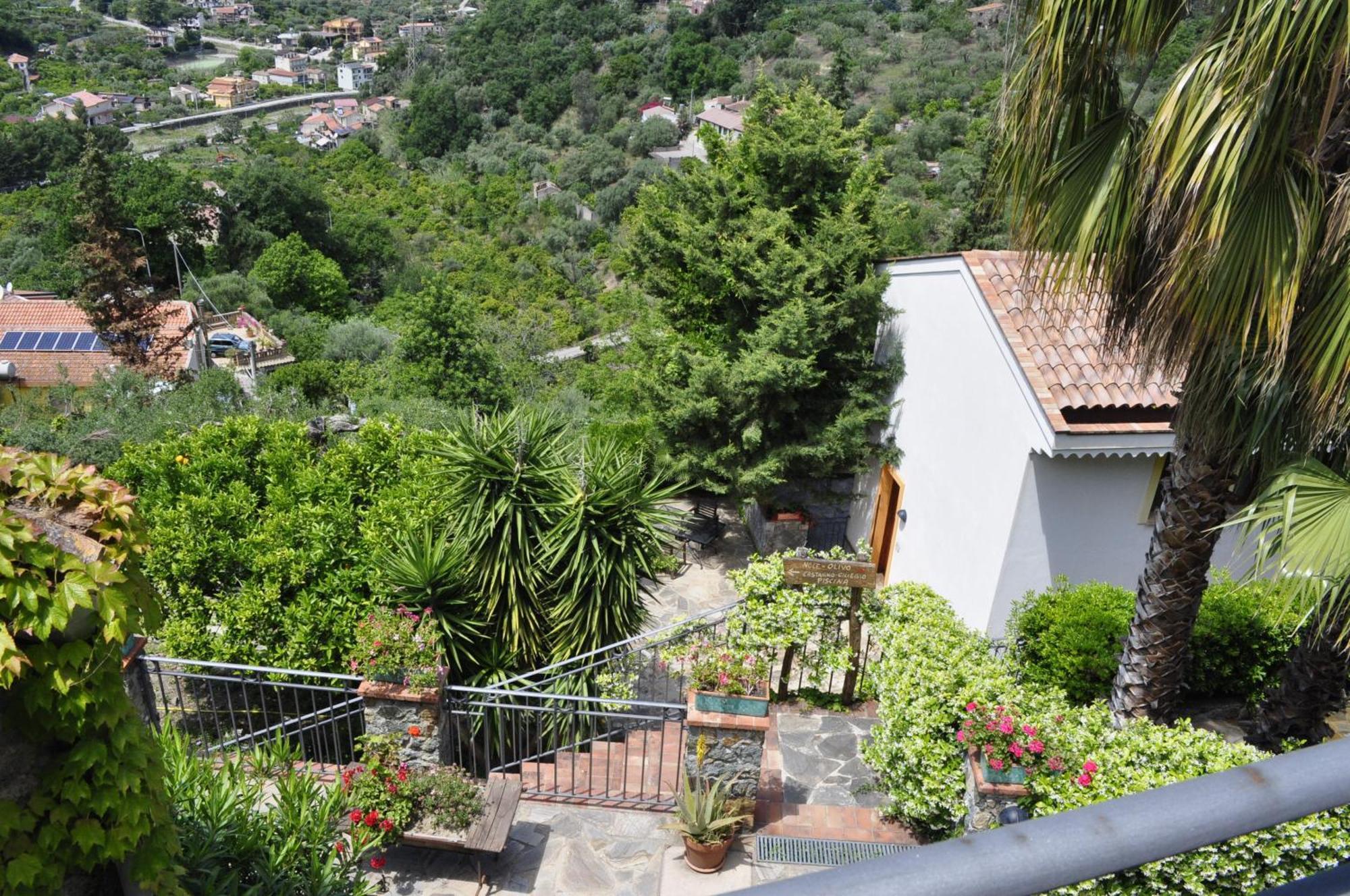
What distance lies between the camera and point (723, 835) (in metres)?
7.00

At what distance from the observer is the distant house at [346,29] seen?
162250 millimetres

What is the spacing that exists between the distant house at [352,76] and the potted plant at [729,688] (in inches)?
5705

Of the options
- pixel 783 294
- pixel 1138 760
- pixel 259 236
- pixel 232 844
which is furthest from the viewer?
pixel 259 236

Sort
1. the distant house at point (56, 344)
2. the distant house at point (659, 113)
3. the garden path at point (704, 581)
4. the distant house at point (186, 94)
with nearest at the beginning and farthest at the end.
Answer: the garden path at point (704, 581), the distant house at point (56, 344), the distant house at point (659, 113), the distant house at point (186, 94)

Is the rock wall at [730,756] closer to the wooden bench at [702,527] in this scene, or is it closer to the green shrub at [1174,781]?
the green shrub at [1174,781]

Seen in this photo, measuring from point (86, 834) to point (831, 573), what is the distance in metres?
6.13

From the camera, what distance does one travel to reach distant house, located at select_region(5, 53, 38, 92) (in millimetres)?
104344

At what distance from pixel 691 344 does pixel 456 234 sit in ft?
192

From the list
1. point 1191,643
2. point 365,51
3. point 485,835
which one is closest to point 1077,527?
point 1191,643

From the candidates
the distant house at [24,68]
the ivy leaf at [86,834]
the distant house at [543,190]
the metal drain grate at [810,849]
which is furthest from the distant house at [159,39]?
the ivy leaf at [86,834]

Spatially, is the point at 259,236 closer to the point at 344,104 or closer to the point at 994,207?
the point at 994,207

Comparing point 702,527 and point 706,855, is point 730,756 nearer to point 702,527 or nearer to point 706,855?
point 706,855

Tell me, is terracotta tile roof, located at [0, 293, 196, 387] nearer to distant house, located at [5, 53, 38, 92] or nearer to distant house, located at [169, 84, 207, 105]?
distant house, located at [5, 53, 38, 92]

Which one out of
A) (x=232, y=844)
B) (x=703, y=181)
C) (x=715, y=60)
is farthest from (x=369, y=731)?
(x=715, y=60)
